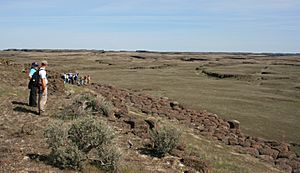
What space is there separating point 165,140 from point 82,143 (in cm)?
384

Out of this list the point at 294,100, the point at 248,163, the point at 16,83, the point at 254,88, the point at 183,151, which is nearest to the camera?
the point at 183,151

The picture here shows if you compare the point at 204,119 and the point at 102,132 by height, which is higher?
the point at 102,132

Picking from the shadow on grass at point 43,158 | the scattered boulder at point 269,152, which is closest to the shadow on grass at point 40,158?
the shadow on grass at point 43,158

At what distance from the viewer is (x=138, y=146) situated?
14.8 m

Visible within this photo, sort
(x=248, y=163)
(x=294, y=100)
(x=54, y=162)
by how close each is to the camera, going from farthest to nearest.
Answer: (x=294, y=100) < (x=248, y=163) < (x=54, y=162)

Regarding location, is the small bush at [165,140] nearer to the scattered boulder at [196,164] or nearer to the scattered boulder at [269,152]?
the scattered boulder at [196,164]

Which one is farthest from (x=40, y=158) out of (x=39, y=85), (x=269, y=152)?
(x=269, y=152)

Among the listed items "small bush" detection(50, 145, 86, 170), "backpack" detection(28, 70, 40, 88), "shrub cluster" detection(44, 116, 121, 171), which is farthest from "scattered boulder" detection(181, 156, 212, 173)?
"backpack" detection(28, 70, 40, 88)

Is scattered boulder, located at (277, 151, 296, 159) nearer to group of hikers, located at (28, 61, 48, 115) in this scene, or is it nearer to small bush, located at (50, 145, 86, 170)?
group of hikers, located at (28, 61, 48, 115)

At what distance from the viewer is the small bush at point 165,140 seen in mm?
14070

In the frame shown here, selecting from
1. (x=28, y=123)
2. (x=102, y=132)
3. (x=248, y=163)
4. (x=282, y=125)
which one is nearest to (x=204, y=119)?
(x=282, y=125)

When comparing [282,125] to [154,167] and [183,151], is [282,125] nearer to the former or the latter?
[183,151]

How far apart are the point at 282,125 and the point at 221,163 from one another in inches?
523

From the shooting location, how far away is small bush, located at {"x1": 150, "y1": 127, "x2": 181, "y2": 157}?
46.2 feet
